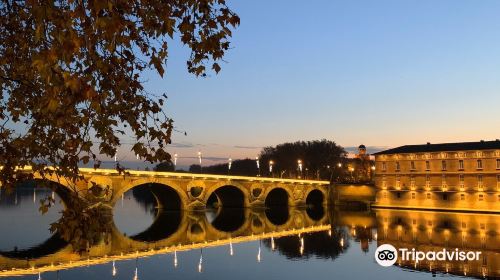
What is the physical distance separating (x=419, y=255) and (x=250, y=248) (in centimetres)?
1376

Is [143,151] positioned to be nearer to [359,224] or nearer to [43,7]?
[43,7]

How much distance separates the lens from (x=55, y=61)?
13.3 feet

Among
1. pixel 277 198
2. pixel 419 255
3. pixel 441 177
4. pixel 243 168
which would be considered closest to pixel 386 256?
pixel 419 255

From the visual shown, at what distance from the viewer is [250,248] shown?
135ft

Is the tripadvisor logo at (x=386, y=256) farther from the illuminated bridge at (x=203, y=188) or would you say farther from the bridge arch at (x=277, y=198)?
the bridge arch at (x=277, y=198)

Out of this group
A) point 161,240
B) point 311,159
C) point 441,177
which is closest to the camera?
point 161,240

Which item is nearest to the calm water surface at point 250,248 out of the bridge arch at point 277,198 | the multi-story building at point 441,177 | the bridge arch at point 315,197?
the multi-story building at point 441,177

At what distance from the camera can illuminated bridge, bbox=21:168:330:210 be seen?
63.8 meters

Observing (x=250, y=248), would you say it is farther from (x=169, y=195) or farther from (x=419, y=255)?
(x=169, y=195)

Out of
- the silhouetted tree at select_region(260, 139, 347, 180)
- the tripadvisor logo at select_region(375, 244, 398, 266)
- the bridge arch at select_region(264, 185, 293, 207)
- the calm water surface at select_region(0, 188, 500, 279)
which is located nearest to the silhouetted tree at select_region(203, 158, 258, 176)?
the silhouetted tree at select_region(260, 139, 347, 180)

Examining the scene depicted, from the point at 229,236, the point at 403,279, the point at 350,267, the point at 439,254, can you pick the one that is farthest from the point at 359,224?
the point at 403,279

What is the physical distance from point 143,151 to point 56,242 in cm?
3977

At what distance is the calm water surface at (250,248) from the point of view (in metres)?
30.6

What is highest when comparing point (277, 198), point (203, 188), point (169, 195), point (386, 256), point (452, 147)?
point (452, 147)
